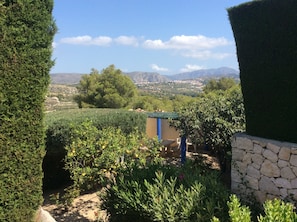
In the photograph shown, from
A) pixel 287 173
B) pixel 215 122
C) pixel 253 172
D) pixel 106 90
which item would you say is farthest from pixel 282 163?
pixel 106 90

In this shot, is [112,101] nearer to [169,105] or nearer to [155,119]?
[169,105]

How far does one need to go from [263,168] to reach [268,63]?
2.00 metres

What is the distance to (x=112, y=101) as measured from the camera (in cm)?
2472

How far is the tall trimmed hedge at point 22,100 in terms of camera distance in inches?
153

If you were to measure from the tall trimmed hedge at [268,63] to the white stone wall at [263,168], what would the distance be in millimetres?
243

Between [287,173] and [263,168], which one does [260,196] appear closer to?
[263,168]

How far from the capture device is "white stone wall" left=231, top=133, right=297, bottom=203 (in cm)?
508

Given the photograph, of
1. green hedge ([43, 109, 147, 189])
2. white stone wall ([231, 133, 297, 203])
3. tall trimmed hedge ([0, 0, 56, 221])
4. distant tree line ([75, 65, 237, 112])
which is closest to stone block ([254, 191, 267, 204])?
white stone wall ([231, 133, 297, 203])

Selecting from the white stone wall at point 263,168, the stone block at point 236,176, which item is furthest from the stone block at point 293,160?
the stone block at point 236,176

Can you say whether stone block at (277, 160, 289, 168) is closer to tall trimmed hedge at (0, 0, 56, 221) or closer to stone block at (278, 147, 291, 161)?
stone block at (278, 147, 291, 161)

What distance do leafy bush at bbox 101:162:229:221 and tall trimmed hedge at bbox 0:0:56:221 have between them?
128 centimetres

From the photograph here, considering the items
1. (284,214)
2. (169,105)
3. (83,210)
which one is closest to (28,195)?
(83,210)

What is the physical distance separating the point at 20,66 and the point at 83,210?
3.64 meters

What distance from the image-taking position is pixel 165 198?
420 cm
